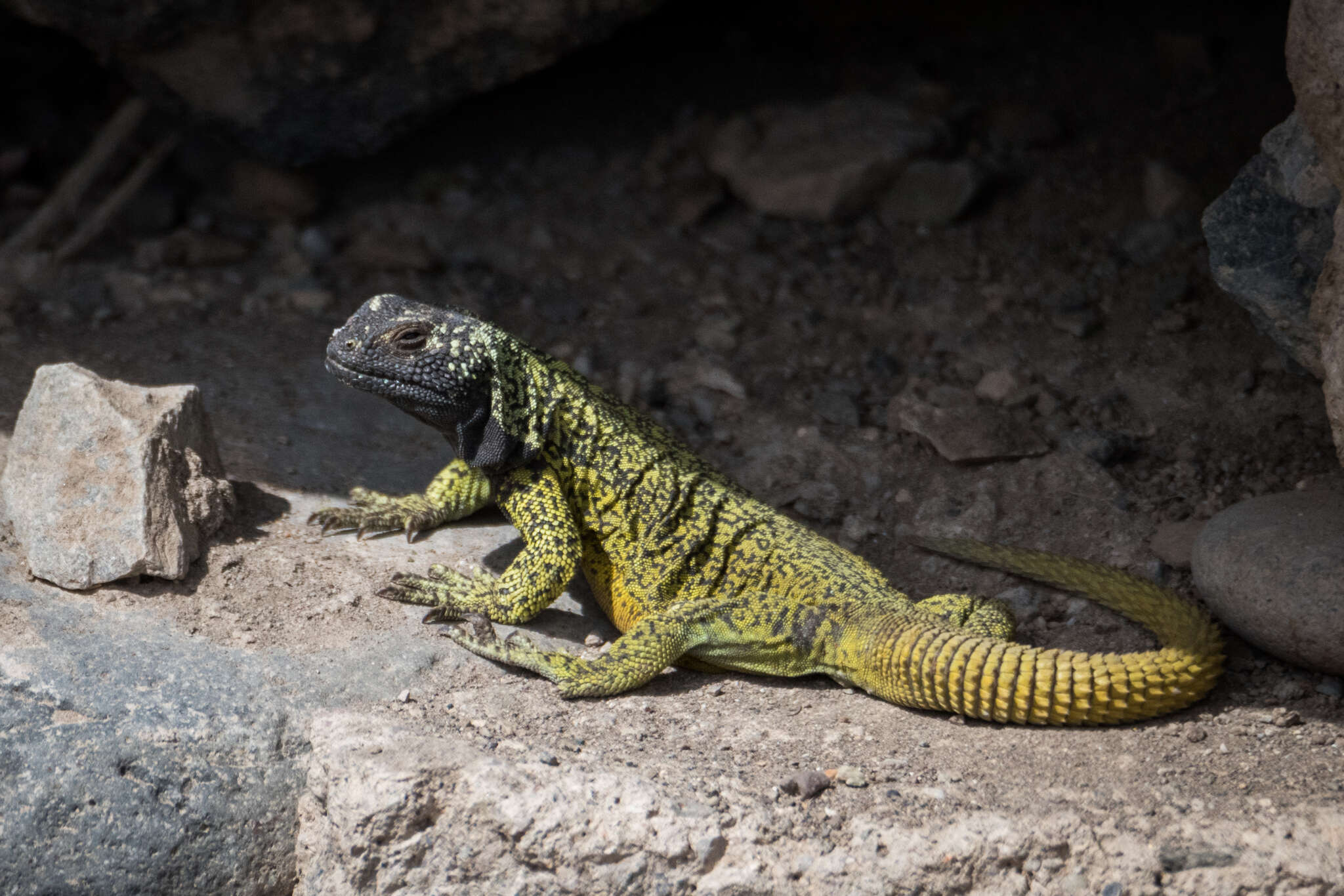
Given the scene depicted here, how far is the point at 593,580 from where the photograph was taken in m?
5.64

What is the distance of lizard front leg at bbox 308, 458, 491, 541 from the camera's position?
5.68 m

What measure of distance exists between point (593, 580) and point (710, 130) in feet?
16.5

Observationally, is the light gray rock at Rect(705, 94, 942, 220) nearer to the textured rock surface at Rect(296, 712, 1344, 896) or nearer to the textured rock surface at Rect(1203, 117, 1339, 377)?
the textured rock surface at Rect(1203, 117, 1339, 377)

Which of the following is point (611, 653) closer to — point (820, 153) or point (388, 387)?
point (388, 387)

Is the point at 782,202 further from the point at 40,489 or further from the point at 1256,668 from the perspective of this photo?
the point at 40,489

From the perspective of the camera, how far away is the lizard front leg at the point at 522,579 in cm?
512

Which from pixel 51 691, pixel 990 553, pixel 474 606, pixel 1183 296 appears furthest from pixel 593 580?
pixel 1183 296

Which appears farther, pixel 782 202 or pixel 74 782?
pixel 782 202

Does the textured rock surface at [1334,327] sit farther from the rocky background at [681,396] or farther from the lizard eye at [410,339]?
the lizard eye at [410,339]

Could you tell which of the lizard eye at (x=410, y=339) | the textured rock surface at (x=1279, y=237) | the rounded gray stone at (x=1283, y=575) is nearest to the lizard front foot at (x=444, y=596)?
the lizard eye at (x=410, y=339)

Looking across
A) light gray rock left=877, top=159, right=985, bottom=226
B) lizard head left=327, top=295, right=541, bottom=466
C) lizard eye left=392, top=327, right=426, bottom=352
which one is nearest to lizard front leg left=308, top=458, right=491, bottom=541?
lizard head left=327, top=295, right=541, bottom=466

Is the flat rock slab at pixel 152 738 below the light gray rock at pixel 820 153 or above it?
below

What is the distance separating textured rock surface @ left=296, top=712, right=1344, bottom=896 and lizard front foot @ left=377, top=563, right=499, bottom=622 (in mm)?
934

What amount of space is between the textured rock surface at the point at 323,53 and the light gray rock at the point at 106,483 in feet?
11.9
